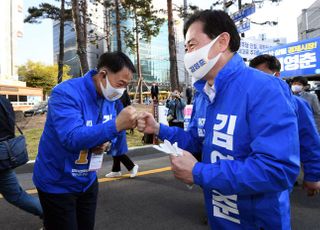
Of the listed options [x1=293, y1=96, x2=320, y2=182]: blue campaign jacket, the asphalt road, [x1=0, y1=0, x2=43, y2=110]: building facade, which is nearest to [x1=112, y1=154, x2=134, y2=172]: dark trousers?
the asphalt road

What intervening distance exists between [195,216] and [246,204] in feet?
9.04

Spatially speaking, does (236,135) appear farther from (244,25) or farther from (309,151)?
(244,25)

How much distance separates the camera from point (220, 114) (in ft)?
5.03

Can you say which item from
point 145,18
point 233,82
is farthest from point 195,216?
point 145,18

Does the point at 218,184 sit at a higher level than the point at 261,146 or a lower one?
lower

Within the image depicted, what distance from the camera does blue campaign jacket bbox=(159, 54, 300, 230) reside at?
1292 mm

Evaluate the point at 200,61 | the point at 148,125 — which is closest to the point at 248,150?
the point at 200,61

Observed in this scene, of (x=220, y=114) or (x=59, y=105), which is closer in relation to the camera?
(x=220, y=114)

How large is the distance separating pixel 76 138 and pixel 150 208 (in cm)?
282

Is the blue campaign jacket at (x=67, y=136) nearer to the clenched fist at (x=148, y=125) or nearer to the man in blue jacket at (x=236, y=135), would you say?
the clenched fist at (x=148, y=125)

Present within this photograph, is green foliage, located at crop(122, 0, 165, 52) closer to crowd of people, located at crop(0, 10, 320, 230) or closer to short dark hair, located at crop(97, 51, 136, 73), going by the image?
short dark hair, located at crop(97, 51, 136, 73)

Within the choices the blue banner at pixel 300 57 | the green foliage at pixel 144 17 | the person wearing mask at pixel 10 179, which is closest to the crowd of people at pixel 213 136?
the person wearing mask at pixel 10 179

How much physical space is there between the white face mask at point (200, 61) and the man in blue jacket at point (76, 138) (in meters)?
0.44

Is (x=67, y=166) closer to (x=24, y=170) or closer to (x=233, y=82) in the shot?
(x=233, y=82)
